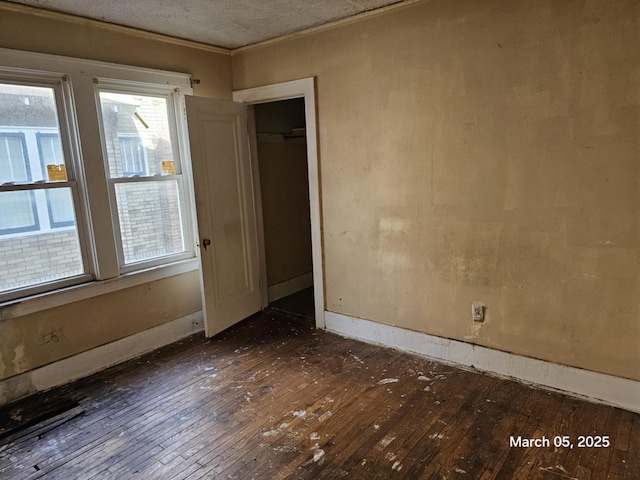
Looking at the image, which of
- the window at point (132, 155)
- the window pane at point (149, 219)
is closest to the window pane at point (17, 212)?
the window pane at point (149, 219)

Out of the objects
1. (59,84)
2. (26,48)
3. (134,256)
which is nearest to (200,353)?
(134,256)

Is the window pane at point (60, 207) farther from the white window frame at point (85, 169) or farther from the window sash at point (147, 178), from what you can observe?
the window sash at point (147, 178)

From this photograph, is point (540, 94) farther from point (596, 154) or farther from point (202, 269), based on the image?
point (202, 269)

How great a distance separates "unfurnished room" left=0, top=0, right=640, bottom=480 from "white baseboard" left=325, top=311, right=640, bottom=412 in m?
0.02

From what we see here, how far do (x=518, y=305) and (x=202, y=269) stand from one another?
2513mm

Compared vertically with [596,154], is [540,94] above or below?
above

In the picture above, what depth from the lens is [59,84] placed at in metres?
2.88

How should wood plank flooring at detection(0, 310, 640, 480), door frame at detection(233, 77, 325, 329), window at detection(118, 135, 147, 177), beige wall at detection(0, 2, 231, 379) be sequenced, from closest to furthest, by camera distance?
wood plank flooring at detection(0, 310, 640, 480) < beige wall at detection(0, 2, 231, 379) < window at detection(118, 135, 147, 177) < door frame at detection(233, 77, 325, 329)

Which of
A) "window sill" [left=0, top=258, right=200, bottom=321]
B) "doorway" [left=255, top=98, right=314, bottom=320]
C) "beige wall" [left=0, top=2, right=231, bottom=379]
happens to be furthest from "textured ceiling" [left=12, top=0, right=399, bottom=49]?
"window sill" [left=0, top=258, right=200, bottom=321]

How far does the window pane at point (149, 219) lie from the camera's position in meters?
3.33

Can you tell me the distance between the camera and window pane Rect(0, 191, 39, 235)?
2699mm

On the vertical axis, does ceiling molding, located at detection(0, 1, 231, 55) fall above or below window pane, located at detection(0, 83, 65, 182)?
above

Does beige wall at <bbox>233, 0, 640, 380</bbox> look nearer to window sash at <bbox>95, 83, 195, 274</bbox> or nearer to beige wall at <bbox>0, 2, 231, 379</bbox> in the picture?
beige wall at <bbox>0, 2, 231, 379</bbox>

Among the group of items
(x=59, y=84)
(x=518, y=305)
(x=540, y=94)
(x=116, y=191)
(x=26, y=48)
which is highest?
(x=26, y=48)
